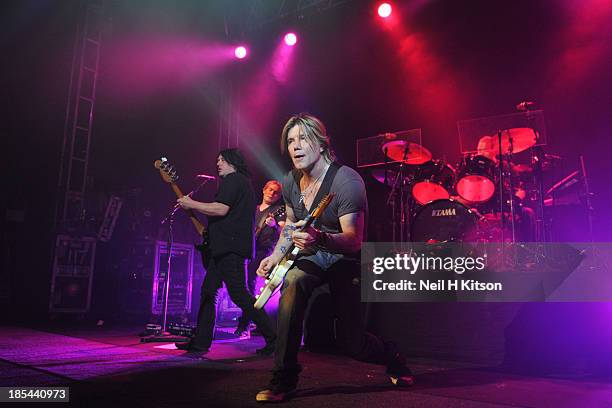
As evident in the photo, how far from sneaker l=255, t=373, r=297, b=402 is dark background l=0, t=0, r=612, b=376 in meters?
5.75

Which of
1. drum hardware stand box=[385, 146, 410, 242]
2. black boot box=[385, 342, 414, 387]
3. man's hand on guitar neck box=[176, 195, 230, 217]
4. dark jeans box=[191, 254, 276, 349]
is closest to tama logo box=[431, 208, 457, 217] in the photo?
drum hardware stand box=[385, 146, 410, 242]

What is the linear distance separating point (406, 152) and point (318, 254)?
15.8 ft

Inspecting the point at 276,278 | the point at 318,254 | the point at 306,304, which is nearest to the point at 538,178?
the point at 318,254

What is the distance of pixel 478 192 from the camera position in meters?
6.67

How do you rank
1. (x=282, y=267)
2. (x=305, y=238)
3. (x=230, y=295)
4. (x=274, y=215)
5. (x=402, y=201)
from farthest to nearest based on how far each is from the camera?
(x=402, y=201) → (x=274, y=215) → (x=230, y=295) → (x=282, y=267) → (x=305, y=238)

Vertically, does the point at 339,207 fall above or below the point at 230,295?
above

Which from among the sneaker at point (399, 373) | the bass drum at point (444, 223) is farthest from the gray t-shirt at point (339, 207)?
the bass drum at point (444, 223)

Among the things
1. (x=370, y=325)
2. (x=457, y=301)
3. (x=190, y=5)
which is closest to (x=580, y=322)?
(x=457, y=301)

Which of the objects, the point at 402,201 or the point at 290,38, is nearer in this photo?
the point at 402,201

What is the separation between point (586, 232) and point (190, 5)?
891 centimetres

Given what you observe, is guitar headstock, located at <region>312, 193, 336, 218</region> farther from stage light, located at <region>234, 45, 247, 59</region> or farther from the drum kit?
stage light, located at <region>234, 45, 247, 59</region>

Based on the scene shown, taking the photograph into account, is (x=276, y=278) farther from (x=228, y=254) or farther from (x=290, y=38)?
(x=290, y=38)

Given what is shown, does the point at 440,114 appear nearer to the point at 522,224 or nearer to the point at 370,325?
the point at 522,224

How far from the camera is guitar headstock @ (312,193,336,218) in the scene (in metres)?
2.63
